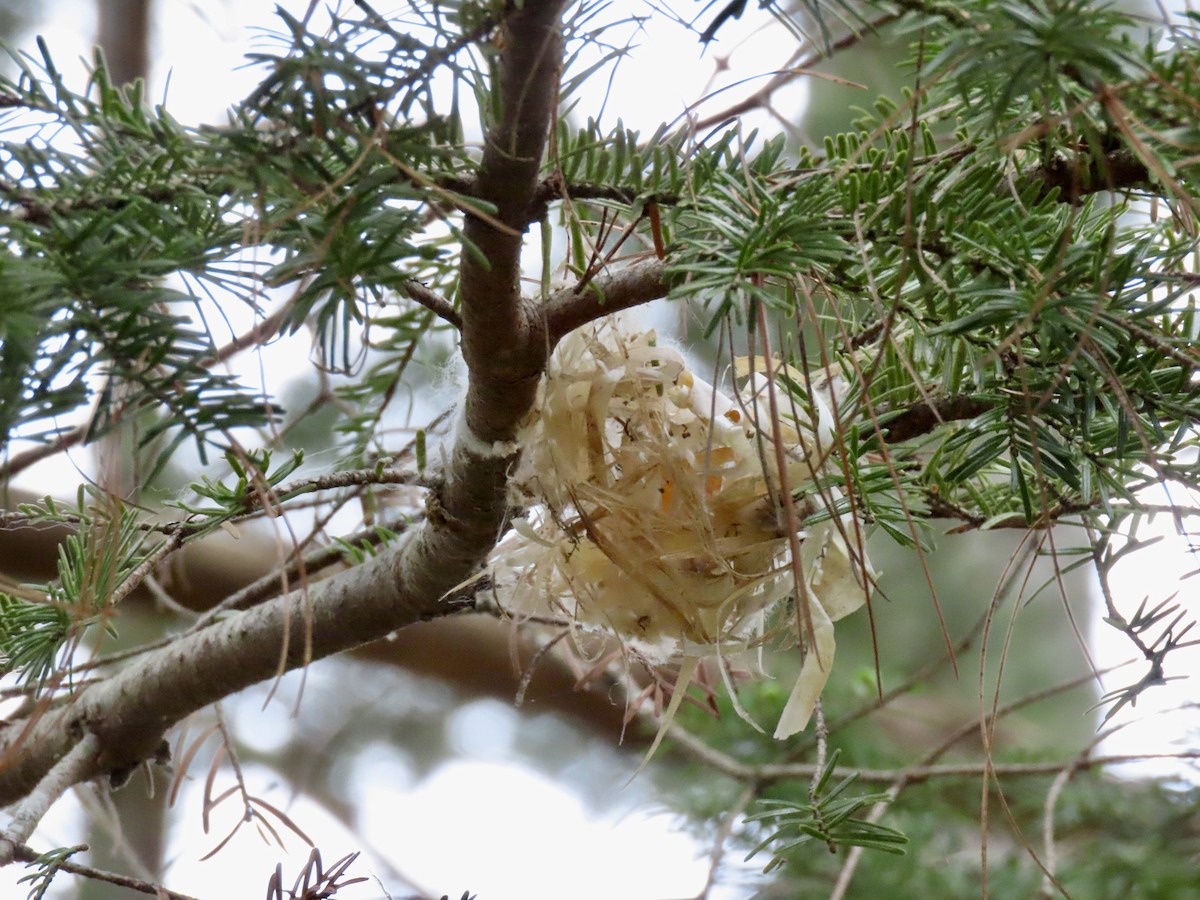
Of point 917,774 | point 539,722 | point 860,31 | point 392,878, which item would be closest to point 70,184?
point 860,31

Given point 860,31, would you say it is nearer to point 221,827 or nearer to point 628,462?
Answer: point 628,462

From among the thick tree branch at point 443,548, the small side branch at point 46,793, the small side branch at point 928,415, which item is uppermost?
the small side branch at point 928,415

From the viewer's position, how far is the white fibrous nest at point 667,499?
37 cm

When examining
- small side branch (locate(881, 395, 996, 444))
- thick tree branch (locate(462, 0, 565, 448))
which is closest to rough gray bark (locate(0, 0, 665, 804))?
thick tree branch (locate(462, 0, 565, 448))

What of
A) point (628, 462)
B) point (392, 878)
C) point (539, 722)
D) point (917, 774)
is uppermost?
point (628, 462)

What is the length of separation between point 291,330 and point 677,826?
0.76 m

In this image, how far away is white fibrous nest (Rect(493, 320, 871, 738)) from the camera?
37cm

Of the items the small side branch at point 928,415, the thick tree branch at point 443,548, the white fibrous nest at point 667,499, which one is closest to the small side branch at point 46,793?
the thick tree branch at point 443,548

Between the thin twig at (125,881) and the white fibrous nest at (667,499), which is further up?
the white fibrous nest at (667,499)

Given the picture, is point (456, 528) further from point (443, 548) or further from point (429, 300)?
point (429, 300)

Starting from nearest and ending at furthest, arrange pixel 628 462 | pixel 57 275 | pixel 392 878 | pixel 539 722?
pixel 57 275 → pixel 628 462 → pixel 392 878 → pixel 539 722

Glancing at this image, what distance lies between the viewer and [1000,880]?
Answer: 82 centimetres

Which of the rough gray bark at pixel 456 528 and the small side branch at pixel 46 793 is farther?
the small side branch at pixel 46 793

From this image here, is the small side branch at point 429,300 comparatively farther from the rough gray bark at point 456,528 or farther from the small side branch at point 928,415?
the small side branch at point 928,415
